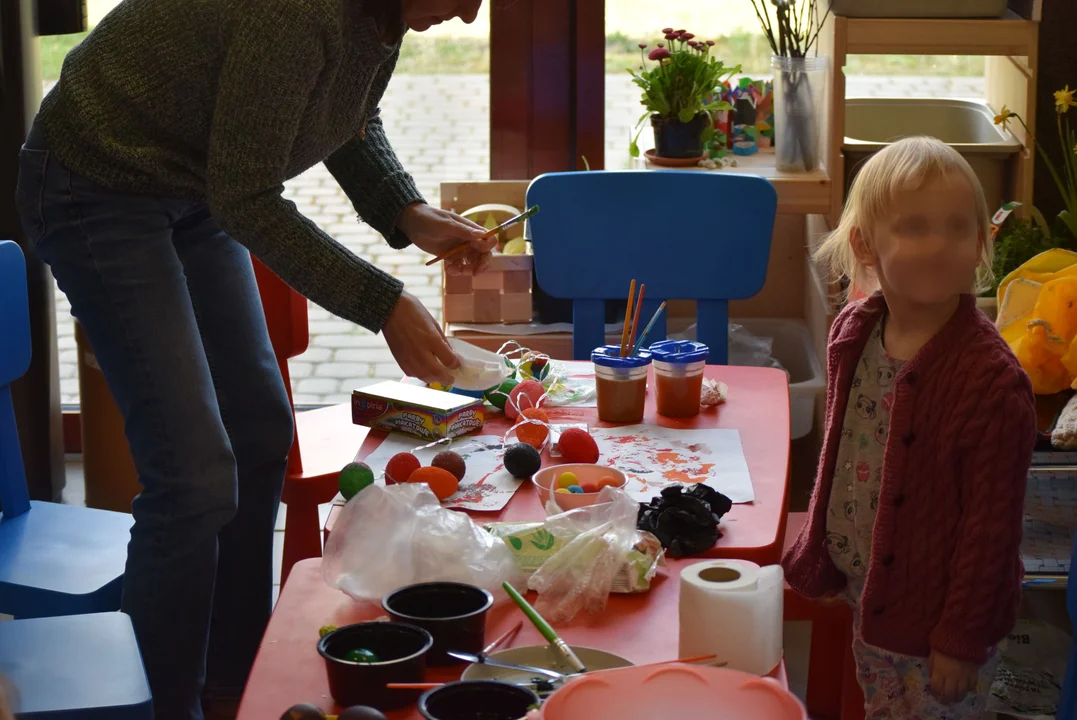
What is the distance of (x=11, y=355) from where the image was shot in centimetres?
194

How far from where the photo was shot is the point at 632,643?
113cm

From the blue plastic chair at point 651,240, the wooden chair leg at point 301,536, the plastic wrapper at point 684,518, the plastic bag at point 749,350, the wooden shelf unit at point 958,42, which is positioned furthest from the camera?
the plastic bag at point 749,350

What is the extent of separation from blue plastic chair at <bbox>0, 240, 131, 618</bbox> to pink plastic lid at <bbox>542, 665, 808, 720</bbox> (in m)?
1.08

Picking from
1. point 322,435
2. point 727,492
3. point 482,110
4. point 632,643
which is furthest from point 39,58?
point 632,643

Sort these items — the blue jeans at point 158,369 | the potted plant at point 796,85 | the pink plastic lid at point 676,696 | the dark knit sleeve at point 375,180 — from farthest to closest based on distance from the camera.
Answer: the potted plant at point 796,85 → the dark knit sleeve at point 375,180 → the blue jeans at point 158,369 → the pink plastic lid at point 676,696

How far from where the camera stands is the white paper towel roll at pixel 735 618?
106 centimetres

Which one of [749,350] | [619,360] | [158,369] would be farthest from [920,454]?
[749,350]

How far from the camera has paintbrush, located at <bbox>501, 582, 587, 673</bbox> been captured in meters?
1.06

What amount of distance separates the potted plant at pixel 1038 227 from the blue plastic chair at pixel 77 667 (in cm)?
160

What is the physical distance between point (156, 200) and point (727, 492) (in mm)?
823

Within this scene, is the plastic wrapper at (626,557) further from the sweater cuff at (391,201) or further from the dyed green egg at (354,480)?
the sweater cuff at (391,201)

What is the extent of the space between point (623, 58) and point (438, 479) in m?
1.95

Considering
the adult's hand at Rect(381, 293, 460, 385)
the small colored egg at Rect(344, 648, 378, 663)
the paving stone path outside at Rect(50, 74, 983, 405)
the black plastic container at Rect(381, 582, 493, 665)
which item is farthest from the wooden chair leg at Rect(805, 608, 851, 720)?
the paving stone path outside at Rect(50, 74, 983, 405)

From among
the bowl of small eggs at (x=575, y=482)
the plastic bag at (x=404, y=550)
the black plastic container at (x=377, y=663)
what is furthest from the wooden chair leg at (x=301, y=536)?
the black plastic container at (x=377, y=663)
